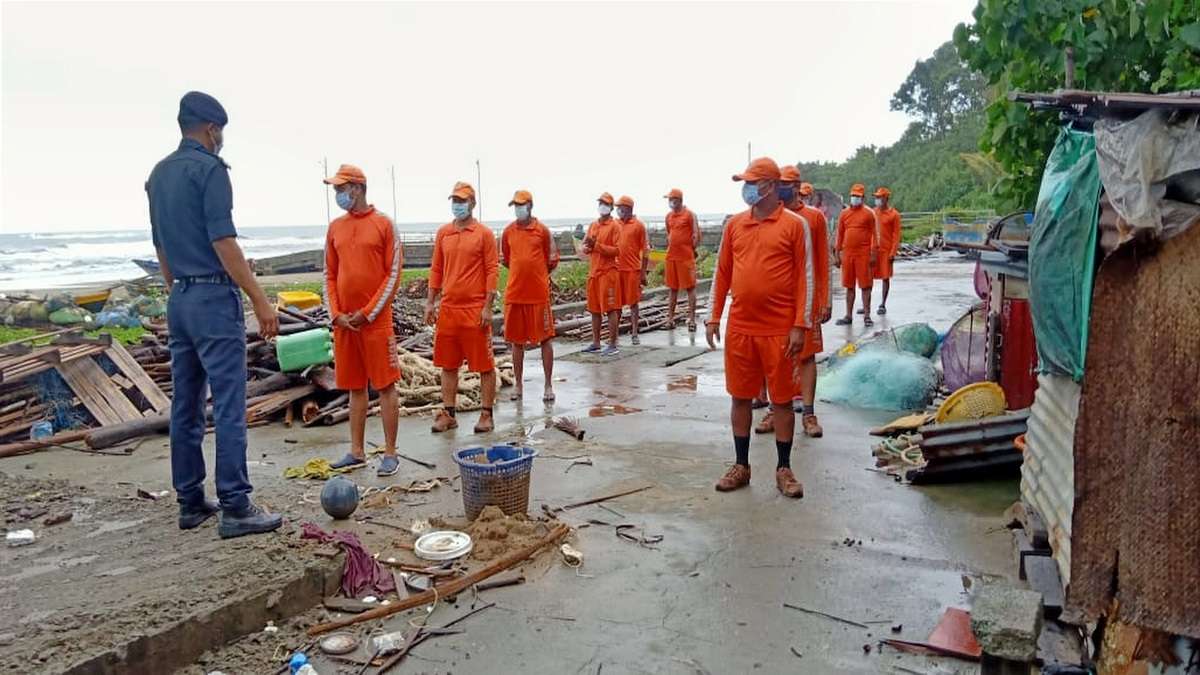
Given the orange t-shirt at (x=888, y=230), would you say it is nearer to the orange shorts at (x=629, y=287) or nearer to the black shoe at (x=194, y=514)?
the orange shorts at (x=629, y=287)

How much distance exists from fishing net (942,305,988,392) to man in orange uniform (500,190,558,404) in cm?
403

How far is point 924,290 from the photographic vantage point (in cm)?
1891

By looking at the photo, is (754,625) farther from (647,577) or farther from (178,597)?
(178,597)

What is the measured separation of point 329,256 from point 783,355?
3.51m

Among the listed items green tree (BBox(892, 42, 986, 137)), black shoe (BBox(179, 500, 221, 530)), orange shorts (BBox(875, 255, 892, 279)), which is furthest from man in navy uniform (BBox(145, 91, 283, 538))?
green tree (BBox(892, 42, 986, 137))

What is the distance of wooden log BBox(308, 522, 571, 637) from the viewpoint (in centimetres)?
403

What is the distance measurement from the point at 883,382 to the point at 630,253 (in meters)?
4.54

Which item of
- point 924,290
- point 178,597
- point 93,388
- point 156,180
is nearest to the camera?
point 178,597

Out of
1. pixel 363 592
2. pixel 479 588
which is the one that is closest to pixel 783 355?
pixel 479 588

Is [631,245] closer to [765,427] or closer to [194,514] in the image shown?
[765,427]

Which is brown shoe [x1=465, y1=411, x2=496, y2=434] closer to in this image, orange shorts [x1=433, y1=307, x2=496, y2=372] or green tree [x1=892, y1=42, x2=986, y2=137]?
orange shorts [x1=433, y1=307, x2=496, y2=372]

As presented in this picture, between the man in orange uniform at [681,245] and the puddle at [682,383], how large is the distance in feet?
11.2

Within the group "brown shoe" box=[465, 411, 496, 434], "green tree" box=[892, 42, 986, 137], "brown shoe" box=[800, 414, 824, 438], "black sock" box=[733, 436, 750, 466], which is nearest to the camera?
"black sock" box=[733, 436, 750, 466]

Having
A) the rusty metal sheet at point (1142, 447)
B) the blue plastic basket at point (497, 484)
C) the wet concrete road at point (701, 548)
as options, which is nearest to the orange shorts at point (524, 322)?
the wet concrete road at point (701, 548)
